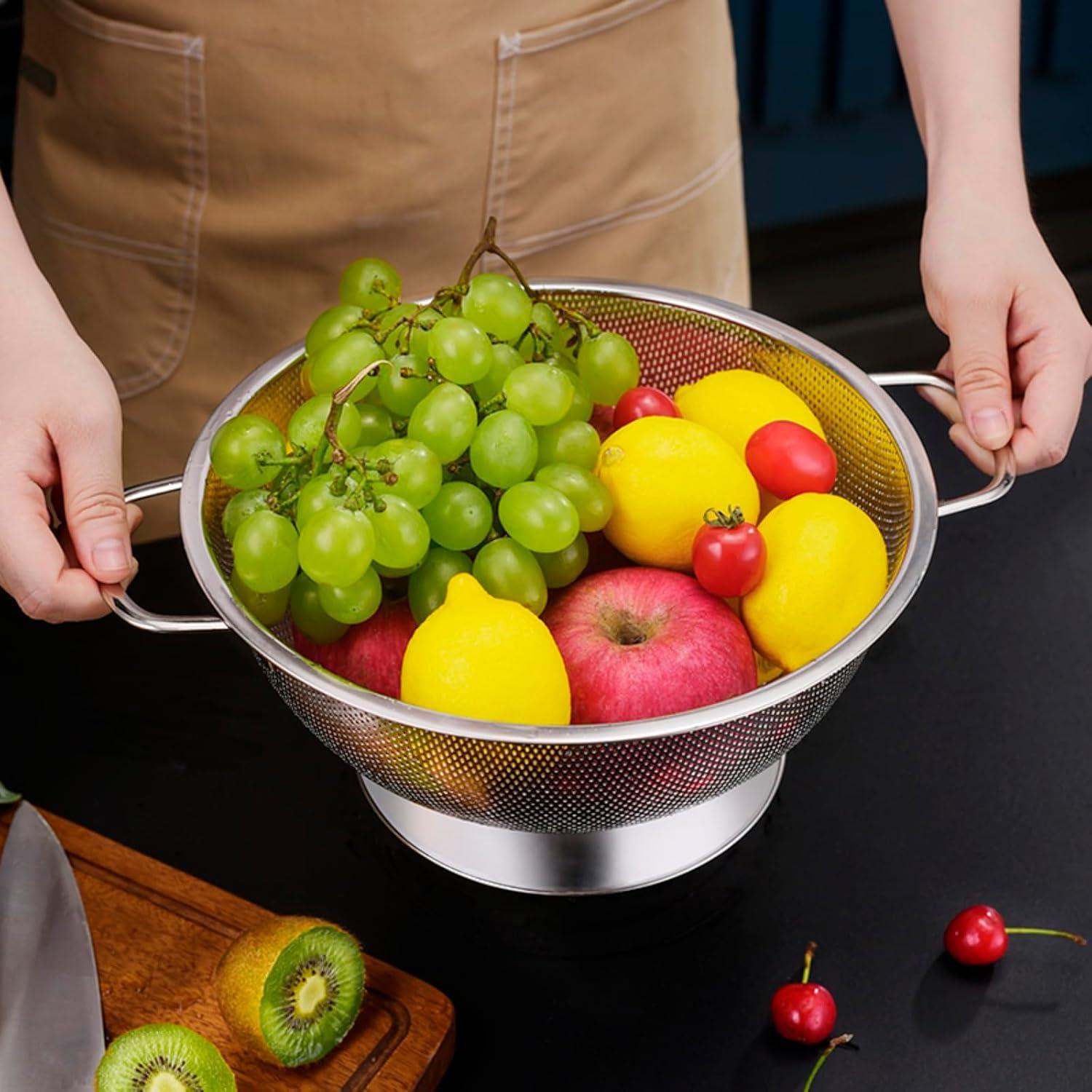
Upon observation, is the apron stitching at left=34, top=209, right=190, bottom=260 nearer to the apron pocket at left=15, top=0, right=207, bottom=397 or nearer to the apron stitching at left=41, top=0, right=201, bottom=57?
the apron pocket at left=15, top=0, right=207, bottom=397

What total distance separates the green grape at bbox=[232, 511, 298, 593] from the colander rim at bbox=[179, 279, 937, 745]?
0.07 ft

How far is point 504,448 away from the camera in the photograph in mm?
769

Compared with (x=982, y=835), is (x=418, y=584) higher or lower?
higher

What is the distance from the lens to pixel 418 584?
79cm

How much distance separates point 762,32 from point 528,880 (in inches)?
79.9

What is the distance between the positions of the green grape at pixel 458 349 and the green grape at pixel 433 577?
108mm

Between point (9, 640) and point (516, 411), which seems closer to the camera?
point (516, 411)

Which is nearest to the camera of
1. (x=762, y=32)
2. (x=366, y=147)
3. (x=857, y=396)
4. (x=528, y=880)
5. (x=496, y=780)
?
(x=496, y=780)

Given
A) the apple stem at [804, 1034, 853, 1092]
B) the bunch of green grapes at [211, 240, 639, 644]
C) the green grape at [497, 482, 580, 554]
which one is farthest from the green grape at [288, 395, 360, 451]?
the apple stem at [804, 1034, 853, 1092]

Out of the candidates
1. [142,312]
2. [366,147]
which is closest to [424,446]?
[366,147]

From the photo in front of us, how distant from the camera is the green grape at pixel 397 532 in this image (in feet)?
2.38

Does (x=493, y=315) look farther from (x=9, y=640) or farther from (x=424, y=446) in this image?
(x=9, y=640)

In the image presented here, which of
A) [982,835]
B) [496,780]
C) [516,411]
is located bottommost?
[982,835]

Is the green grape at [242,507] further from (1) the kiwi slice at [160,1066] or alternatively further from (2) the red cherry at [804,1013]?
(2) the red cherry at [804,1013]
